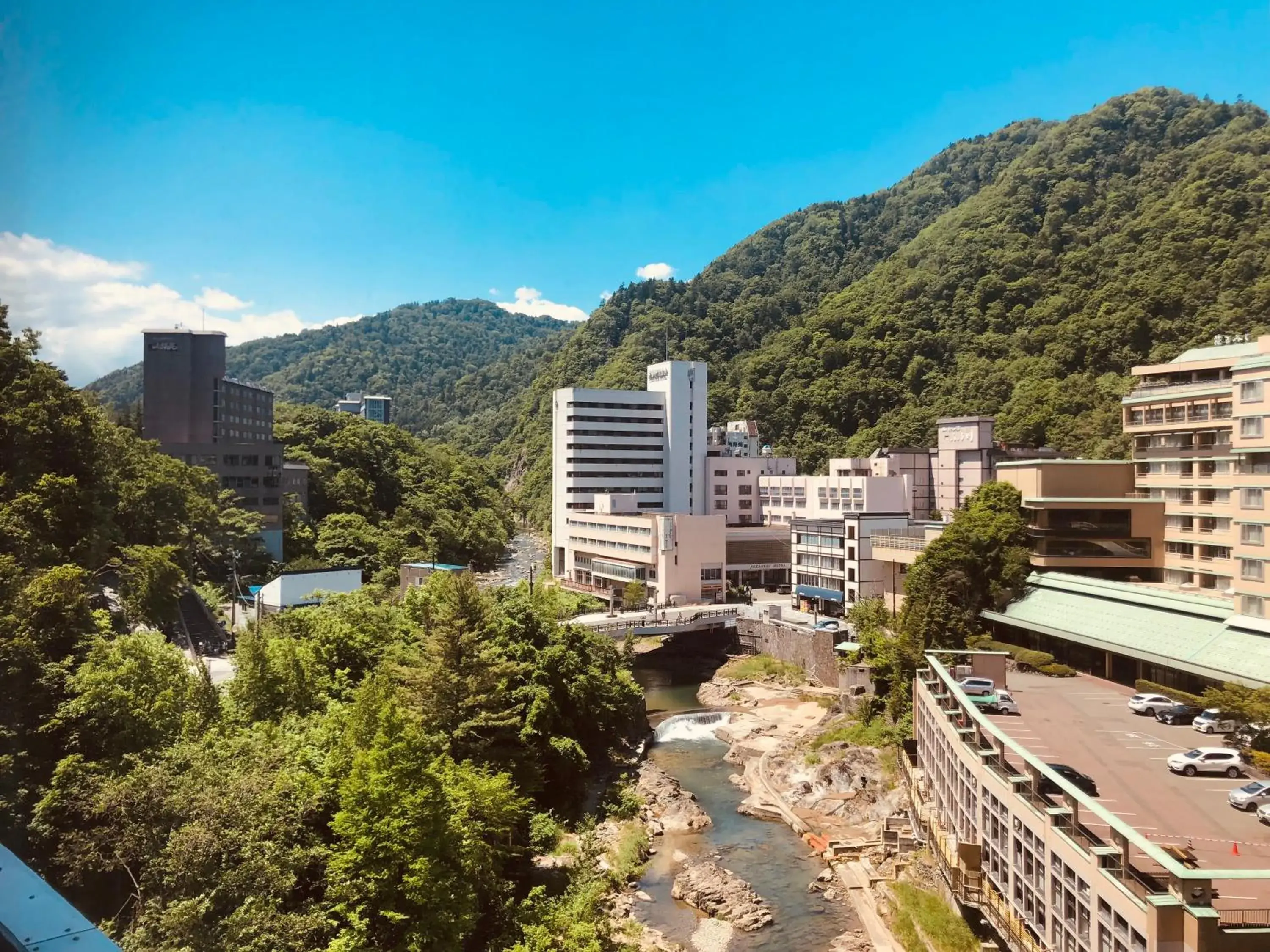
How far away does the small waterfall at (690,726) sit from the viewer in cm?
3309

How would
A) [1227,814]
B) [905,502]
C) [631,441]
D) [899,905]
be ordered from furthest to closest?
1. [631,441]
2. [905,502]
3. [899,905]
4. [1227,814]

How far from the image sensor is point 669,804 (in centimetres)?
2522

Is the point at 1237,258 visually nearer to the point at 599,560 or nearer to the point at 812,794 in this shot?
the point at 599,560

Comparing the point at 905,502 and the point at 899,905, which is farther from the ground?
the point at 905,502

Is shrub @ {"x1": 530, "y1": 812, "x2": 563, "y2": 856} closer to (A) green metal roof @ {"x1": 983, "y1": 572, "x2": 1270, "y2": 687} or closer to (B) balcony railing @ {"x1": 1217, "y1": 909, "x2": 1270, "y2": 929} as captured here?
(B) balcony railing @ {"x1": 1217, "y1": 909, "x2": 1270, "y2": 929}

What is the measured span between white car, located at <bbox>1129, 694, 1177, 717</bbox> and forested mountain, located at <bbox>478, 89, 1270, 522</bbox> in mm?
35196

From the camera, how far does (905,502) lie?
51.6 m

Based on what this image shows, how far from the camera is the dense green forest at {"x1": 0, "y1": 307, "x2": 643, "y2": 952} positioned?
1082 centimetres

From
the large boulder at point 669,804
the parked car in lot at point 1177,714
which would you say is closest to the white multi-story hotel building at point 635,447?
the large boulder at point 669,804

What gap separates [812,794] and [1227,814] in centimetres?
1329

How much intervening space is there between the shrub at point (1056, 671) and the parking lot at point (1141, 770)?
40.7 inches

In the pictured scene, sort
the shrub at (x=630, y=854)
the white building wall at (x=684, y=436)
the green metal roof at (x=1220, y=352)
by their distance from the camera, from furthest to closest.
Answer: the white building wall at (x=684, y=436) < the green metal roof at (x=1220, y=352) < the shrub at (x=630, y=854)

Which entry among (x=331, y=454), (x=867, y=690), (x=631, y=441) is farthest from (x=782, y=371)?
(x=867, y=690)

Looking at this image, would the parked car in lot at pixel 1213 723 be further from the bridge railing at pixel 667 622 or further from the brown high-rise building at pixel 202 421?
the brown high-rise building at pixel 202 421
